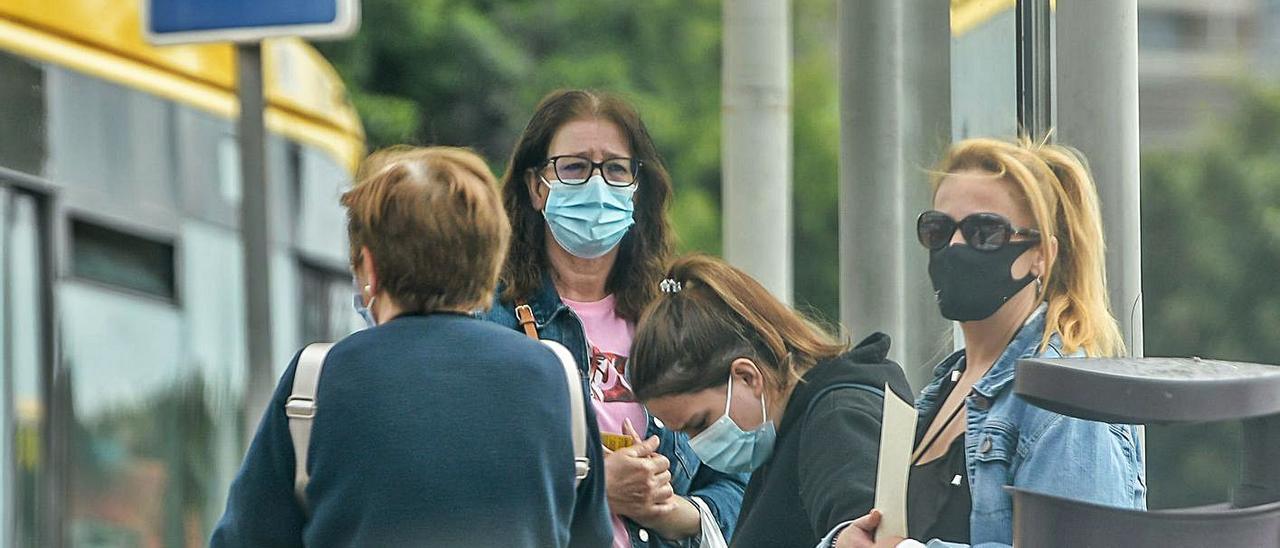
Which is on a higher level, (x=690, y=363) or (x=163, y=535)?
(x=690, y=363)

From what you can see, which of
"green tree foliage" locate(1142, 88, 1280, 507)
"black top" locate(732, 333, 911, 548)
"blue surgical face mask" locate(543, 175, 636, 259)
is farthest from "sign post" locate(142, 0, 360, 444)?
"green tree foliage" locate(1142, 88, 1280, 507)

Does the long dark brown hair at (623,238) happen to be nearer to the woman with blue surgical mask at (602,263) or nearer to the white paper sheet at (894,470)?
the woman with blue surgical mask at (602,263)

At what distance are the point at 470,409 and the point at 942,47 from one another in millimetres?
1543

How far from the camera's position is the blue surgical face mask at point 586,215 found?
12.3 ft

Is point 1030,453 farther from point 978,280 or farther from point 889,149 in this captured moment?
point 889,149

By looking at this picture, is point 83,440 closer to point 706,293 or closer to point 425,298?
point 706,293

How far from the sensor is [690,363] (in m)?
3.57

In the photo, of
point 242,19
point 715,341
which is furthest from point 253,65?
point 715,341

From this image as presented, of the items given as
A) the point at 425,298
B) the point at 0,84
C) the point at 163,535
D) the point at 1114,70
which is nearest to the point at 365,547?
the point at 425,298

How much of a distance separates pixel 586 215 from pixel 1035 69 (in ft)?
2.75

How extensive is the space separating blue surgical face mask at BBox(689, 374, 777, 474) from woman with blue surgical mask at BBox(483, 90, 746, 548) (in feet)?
0.31

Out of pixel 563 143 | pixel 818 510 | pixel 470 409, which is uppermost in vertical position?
pixel 563 143

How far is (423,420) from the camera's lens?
2812 mm

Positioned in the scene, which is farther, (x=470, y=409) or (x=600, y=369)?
(x=600, y=369)
